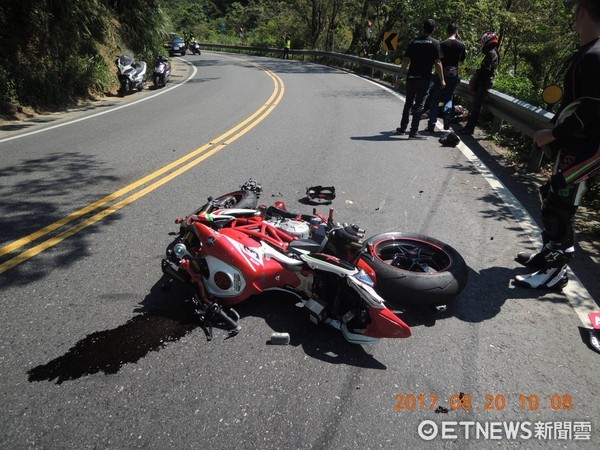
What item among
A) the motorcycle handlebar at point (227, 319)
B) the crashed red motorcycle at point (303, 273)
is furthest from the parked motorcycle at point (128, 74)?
the motorcycle handlebar at point (227, 319)

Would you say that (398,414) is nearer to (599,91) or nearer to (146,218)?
(599,91)

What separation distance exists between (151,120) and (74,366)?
8.49 meters

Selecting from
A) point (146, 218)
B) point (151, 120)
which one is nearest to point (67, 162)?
point (146, 218)

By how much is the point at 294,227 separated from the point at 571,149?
2.45 m

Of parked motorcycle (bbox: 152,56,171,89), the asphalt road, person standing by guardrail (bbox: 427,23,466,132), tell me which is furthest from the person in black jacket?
parked motorcycle (bbox: 152,56,171,89)

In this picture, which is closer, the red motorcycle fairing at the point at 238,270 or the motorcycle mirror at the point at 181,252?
the red motorcycle fairing at the point at 238,270

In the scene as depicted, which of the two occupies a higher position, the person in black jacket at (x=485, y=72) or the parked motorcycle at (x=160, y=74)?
the person in black jacket at (x=485, y=72)

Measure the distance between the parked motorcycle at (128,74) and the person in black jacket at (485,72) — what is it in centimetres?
1073

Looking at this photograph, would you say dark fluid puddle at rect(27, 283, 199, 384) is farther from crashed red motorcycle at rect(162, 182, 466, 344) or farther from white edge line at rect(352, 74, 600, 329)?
white edge line at rect(352, 74, 600, 329)

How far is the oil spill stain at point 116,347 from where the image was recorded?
107 inches

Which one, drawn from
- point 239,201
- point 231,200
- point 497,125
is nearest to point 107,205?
point 231,200

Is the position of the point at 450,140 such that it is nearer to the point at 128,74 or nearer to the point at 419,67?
the point at 419,67

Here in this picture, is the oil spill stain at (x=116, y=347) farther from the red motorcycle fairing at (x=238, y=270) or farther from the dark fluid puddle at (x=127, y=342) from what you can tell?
the red motorcycle fairing at (x=238, y=270)

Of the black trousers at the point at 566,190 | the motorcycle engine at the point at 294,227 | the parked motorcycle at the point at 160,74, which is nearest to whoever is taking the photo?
the black trousers at the point at 566,190
